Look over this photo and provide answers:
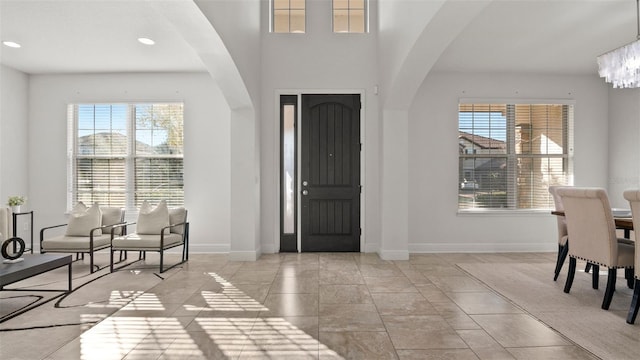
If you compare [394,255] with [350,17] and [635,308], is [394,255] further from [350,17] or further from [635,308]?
[350,17]

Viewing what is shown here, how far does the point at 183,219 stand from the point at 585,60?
614cm

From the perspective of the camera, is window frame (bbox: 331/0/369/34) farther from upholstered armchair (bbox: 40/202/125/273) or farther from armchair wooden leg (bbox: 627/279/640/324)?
armchair wooden leg (bbox: 627/279/640/324)

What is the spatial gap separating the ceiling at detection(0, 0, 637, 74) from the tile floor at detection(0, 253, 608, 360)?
8.09ft

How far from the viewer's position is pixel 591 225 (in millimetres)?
3311

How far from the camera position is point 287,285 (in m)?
3.97

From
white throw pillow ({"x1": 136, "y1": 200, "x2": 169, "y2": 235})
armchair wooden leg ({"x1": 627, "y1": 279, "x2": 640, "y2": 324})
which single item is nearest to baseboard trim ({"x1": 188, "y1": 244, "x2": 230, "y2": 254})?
white throw pillow ({"x1": 136, "y1": 200, "x2": 169, "y2": 235})

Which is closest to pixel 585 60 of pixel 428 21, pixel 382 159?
pixel 382 159

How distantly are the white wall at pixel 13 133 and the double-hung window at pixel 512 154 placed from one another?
685cm

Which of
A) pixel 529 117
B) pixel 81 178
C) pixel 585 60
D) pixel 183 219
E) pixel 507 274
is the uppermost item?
pixel 585 60

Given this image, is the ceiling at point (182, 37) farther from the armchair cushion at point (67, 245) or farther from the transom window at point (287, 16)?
the armchair cushion at point (67, 245)

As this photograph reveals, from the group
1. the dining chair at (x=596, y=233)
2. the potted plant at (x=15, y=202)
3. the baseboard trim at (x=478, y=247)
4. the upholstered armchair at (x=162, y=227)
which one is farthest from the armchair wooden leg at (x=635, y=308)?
the potted plant at (x=15, y=202)

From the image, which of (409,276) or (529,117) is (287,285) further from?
(529,117)

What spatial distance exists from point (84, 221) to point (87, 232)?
0.52 feet

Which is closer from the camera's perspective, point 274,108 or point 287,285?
point 287,285
